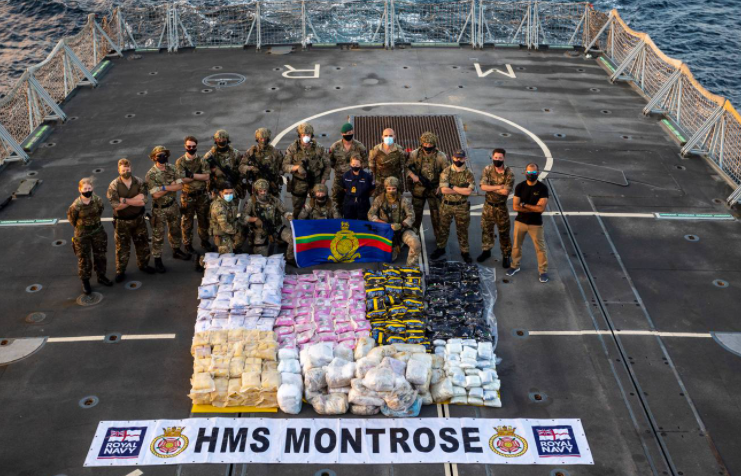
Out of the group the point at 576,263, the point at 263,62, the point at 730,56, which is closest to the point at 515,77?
the point at 263,62

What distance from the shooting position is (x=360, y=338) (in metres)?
14.0

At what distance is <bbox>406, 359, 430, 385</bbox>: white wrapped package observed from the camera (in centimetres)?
1301

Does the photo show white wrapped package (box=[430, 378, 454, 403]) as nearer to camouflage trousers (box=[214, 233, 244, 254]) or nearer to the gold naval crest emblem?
the gold naval crest emblem

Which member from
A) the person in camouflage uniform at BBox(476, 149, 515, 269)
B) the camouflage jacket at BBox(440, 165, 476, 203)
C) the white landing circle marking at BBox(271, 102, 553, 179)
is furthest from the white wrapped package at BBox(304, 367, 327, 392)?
the white landing circle marking at BBox(271, 102, 553, 179)

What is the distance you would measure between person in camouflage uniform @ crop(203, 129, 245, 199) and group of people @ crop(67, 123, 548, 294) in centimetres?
2

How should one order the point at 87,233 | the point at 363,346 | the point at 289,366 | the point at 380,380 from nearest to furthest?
the point at 380,380 < the point at 289,366 < the point at 363,346 < the point at 87,233

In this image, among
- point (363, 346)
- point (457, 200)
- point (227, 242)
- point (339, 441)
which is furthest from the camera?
point (457, 200)

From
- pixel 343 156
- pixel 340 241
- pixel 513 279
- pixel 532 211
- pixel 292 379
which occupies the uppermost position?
pixel 343 156

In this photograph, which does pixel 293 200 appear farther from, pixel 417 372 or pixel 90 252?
pixel 417 372

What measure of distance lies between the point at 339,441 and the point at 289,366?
67.0 inches

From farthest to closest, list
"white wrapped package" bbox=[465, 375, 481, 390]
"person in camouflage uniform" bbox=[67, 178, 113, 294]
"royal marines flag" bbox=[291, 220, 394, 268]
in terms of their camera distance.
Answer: "royal marines flag" bbox=[291, 220, 394, 268], "person in camouflage uniform" bbox=[67, 178, 113, 294], "white wrapped package" bbox=[465, 375, 481, 390]

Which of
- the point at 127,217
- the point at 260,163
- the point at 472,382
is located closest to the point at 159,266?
the point at 127,217

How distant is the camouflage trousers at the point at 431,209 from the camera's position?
1711cm

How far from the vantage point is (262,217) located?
16391 millimetres
